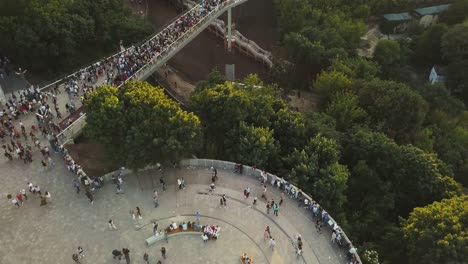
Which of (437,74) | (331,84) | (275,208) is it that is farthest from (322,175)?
(437,74)

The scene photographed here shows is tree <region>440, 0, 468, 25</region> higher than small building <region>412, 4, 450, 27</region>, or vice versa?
small building <region>412, 4, 450, 27</region>

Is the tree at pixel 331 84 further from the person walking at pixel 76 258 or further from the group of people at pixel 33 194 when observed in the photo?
the person walking at pixel 76 258

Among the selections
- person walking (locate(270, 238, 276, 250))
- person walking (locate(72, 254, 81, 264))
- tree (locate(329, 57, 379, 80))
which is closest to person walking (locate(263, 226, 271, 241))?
person walking (locate(270, 238, 276, 250))

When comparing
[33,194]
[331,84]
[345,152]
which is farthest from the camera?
[331,84]

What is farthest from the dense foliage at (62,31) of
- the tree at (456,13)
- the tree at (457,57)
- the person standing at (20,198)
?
the tree at (456,13)

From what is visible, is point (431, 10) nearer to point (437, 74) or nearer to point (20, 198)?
→ point (437, 74)

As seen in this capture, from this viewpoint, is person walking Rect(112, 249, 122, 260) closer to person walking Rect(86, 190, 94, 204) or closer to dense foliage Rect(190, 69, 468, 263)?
person walking Rect(86, 190, 94, 204)
